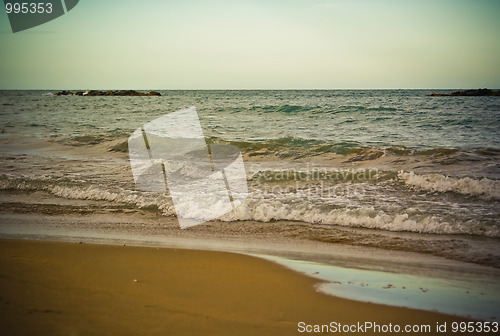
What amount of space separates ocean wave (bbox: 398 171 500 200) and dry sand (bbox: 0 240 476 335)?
4684 millimetres

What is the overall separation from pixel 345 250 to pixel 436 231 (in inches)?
63.5

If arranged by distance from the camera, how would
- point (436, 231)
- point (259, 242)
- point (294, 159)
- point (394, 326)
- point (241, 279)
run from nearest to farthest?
point (394, 326), point (241, 279), point (259, 242), point (436, 231), point (294, 159)

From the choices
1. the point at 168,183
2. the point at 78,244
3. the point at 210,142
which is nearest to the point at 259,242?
the point at 78,244

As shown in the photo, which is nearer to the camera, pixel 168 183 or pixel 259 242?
pixel 259 242

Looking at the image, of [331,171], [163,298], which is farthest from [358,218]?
[331,171]

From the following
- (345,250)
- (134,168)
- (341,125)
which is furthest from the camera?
(341,125)

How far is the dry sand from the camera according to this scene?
2738 millimetres

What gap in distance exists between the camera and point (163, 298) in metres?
3.13

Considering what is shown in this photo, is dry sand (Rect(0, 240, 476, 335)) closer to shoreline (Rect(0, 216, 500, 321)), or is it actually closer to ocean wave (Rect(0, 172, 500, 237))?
shoreline (Rect(0, 216, 500, 321))

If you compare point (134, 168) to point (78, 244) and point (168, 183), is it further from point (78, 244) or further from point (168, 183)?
point (78, 244)

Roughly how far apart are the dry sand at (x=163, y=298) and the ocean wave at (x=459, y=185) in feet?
15.4

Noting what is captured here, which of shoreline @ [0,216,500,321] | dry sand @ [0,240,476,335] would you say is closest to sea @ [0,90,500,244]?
shoreline @ [0,216,500,321]

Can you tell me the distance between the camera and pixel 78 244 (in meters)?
4.52

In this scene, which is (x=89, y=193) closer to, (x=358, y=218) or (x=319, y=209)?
(x=319, y=209)
